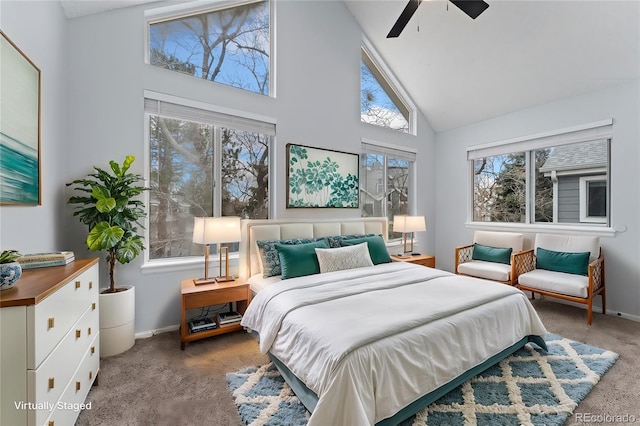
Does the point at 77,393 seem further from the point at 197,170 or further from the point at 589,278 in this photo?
the point at 589,278

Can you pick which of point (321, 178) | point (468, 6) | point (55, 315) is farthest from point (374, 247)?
point (55, 315)

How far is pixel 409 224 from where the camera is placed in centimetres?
431

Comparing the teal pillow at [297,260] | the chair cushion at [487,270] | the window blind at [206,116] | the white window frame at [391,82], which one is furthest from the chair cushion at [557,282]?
the window blind at [206,116]

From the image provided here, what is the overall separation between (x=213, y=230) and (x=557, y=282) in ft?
12.4

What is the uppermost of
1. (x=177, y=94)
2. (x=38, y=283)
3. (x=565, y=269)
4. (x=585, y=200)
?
(x=177, y=94)

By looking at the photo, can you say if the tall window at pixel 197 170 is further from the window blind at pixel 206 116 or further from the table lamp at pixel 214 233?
→ the table lamp at pixel 214 233

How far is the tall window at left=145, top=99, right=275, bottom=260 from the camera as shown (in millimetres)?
2982

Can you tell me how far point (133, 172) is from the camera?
280 centimetres

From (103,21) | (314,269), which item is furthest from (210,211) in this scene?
(103,21)

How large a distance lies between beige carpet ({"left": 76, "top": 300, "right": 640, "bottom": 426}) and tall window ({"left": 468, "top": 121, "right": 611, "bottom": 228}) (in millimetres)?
1573

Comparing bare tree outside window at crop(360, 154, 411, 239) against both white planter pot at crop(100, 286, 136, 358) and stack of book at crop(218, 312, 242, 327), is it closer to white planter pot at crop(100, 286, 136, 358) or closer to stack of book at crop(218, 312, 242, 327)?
stack of book at crop(218, 312, 242, 327)

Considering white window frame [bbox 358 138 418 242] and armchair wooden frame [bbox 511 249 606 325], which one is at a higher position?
white window frame [bbox 358 138 418 242]

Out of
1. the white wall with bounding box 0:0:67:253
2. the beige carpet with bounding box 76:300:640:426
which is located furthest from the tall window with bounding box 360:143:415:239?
the white wall with bounding box 0:0:67:253

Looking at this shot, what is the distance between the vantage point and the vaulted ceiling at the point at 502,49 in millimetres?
2982
